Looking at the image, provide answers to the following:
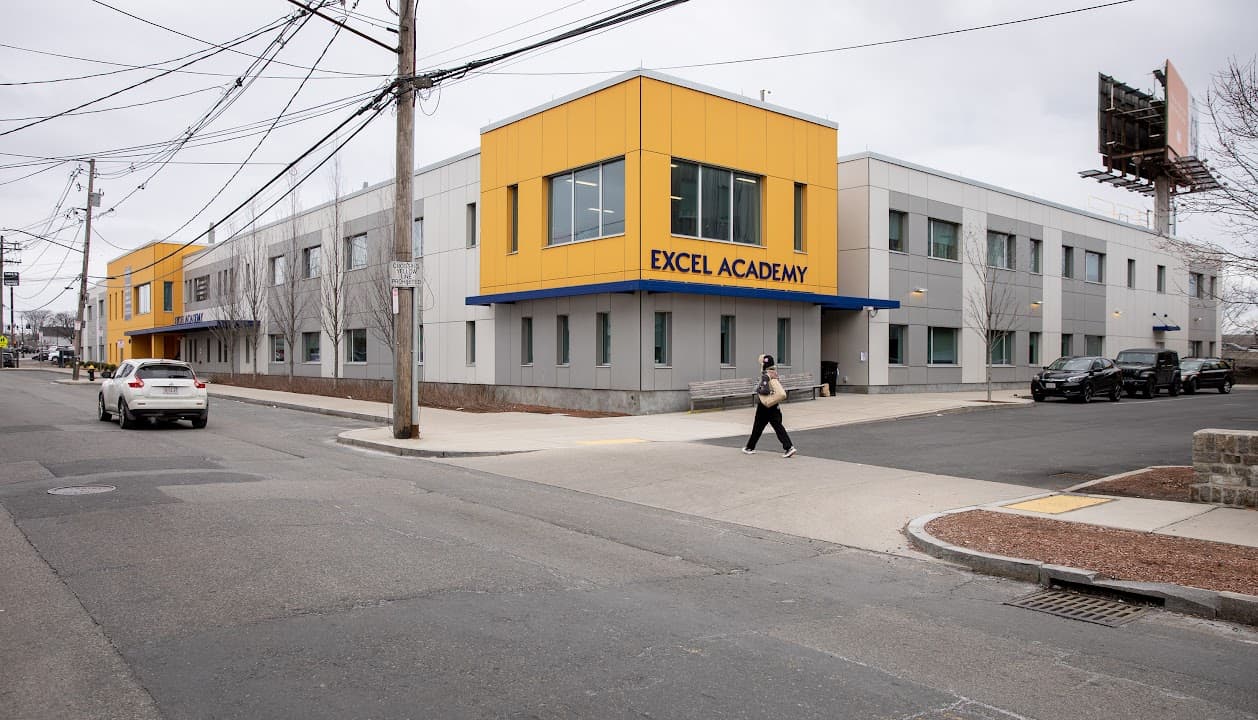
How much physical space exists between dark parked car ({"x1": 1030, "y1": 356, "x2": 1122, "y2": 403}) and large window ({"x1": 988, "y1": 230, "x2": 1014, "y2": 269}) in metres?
7.18

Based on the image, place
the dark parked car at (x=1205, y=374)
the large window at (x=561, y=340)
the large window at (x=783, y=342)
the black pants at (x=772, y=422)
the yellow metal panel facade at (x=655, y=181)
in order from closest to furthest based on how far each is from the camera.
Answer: the black pants at (x=772, y=422), the yellow metal panel facade at (x=655, y=181), the large window at (x=561, y=340), the large window at (x=783, y=342), the dark parked car at (x=1205, y=374)

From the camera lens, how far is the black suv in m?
31.9

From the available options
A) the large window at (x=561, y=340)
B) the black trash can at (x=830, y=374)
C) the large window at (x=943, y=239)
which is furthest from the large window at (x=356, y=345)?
the large window at (x=943, y=239)

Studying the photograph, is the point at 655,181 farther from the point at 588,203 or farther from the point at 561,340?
the point at 561,340

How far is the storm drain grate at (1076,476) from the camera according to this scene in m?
12.6

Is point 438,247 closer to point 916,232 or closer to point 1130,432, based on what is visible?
point 916,232

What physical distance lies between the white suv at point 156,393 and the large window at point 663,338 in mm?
11347

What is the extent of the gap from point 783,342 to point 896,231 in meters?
8.50

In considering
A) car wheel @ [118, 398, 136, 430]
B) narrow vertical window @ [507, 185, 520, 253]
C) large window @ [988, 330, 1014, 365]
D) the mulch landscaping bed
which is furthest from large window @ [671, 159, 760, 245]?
large window @ [988, 330, 1014, 365]

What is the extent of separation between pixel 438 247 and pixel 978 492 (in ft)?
80.6

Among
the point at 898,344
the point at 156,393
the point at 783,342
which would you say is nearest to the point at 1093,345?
the point at 898,344

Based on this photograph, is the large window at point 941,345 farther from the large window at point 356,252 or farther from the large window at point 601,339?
the large window at point 356,252

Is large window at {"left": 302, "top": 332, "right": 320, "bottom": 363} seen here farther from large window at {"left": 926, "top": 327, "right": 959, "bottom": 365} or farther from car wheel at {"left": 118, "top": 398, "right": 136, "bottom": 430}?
large window at {"left": 926, "top": 327, "right": 959, "bottom": 365}

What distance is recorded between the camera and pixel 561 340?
2594 cm
